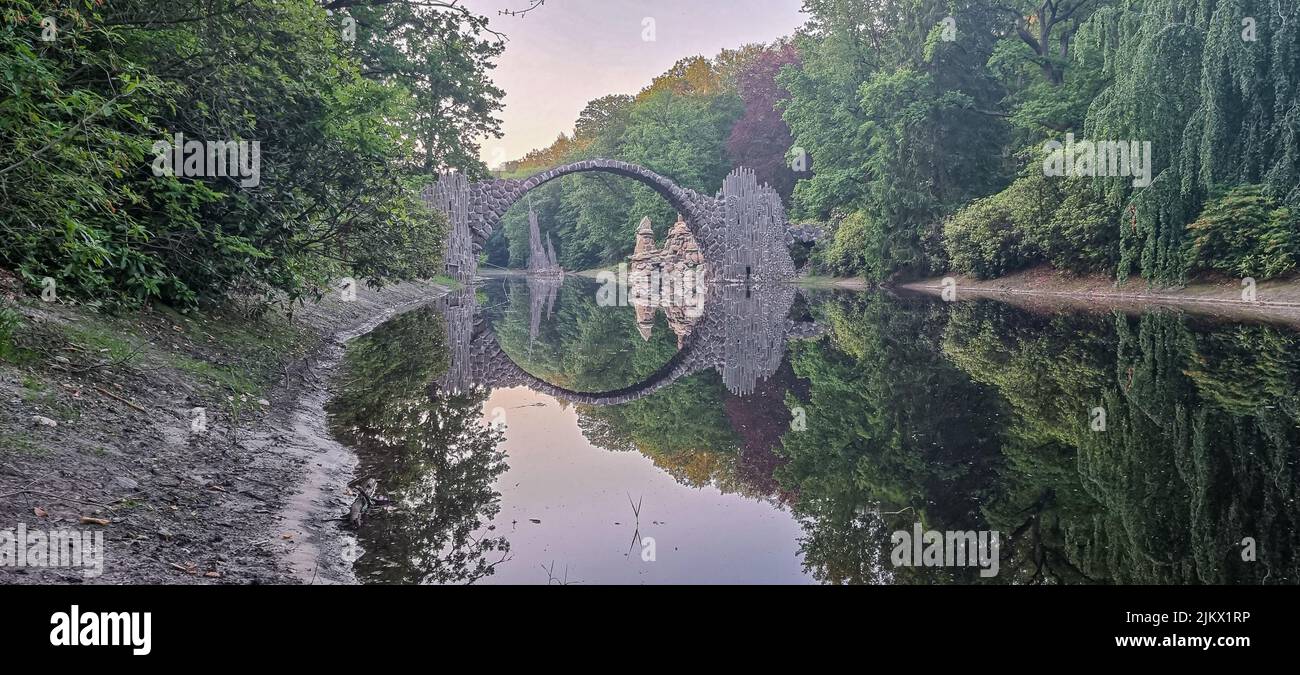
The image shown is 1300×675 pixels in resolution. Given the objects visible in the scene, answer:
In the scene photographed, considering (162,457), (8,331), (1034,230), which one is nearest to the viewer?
(162,457)

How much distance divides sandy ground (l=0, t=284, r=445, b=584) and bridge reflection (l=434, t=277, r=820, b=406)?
330 cm

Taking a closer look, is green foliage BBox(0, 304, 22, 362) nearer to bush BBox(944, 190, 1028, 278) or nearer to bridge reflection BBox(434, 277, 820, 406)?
bridge reflection BBox(434, 277, 820, 406)

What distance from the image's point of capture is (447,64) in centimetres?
1969

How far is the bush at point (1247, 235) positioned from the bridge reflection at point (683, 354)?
875 cm

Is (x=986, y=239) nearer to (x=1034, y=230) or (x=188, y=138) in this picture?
(x=1034, y=230)

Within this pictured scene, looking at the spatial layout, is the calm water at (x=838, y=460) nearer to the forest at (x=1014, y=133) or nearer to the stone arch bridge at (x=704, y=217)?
the forest at (x=1014, y=133)

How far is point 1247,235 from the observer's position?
56.8 feet

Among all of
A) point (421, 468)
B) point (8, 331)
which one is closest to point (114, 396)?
point (8, 331)

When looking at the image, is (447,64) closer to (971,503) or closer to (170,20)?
(170,20)

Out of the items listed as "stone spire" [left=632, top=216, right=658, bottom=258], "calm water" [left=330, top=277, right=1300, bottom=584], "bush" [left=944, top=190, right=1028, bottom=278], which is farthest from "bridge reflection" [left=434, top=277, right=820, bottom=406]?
"stone spire" [left=632, top=216, right=658, bottom=258]

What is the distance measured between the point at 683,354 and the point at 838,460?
778 centimetres

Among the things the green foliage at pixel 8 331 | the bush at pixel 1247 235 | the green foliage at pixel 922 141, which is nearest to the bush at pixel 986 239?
the green foliage at pixel 922 141

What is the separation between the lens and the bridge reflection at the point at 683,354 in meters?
10.4
